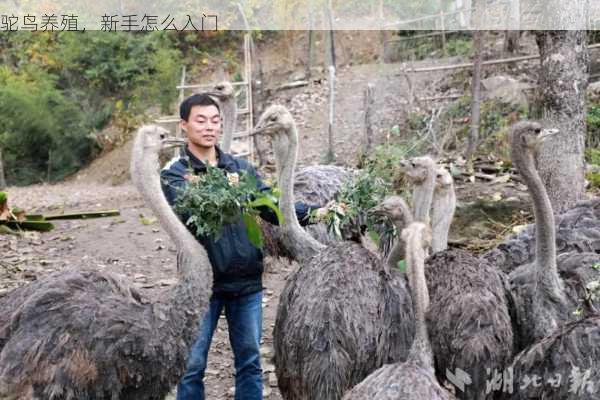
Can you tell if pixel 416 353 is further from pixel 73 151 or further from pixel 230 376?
pixel 73 151

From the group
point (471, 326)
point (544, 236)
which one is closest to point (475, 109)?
point (544, 236)

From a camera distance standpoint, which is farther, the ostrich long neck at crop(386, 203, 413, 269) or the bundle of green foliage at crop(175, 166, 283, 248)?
the ostrich long neck at crop(386, 203, 413, 269)

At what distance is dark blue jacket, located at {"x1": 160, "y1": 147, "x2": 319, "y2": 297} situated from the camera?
3.96 meters

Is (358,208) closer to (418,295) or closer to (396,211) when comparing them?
(396,211)

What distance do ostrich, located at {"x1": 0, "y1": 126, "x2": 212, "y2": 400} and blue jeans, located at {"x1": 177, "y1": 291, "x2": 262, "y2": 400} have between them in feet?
1.37

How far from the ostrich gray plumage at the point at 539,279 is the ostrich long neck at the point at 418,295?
28.1 inches

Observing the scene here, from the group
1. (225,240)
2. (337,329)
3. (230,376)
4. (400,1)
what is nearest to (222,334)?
(230,376)

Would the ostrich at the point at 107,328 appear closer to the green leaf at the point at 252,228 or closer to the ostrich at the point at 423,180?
the green leaf at the point at 252,228

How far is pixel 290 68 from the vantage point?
67.1ft

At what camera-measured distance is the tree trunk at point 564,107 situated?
5.67 m

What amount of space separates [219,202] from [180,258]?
33 cm

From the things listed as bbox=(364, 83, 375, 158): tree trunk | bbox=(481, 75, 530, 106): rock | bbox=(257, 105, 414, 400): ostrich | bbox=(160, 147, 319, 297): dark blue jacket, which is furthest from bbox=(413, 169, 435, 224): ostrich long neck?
bbox=(481, 75, 530, 106): rock

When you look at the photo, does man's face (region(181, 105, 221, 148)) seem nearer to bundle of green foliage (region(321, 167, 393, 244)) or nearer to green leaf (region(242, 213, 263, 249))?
green leaf (region(242, 213, 263, 249))

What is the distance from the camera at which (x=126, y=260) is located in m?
7.58
